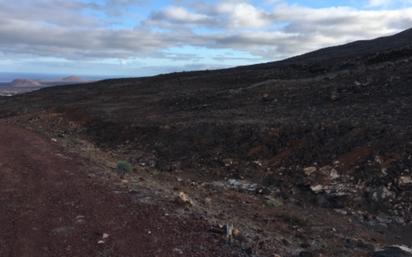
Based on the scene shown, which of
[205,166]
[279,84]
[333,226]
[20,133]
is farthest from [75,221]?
[279,84]

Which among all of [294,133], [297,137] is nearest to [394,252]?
[297,137]

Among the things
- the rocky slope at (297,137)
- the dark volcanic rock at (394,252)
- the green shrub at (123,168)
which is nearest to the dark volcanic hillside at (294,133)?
the rocky slope at (297,137)

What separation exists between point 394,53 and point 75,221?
75.1ft

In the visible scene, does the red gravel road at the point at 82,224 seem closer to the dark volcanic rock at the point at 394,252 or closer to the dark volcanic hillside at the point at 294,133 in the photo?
the dark volcanic rock at the point at 394,252

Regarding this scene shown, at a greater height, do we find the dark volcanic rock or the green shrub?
the green shrub

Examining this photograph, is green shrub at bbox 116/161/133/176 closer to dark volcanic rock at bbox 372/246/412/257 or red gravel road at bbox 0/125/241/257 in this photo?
red gravel road at bbox 0/125/241/257

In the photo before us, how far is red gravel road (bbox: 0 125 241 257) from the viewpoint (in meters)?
7.60

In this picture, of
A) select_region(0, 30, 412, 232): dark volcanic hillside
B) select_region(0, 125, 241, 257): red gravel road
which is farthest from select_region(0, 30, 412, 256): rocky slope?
select_region(0, 125, 241, 257): red gravel road

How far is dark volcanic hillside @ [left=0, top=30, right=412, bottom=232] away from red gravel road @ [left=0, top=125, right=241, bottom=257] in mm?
3994

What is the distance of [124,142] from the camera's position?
19.2 metres

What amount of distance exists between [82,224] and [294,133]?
805cm

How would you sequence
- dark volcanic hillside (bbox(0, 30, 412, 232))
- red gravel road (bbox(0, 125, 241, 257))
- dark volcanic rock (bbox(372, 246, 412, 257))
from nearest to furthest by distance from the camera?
red gravel road (bbox(0, 125, 241, 257)) < dark volcanic rock (bbox(372, 246, 412, 257)) < dark volcanic hillside (bbox(0, 30, 412, 232))

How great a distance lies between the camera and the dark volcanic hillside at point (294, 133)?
1192 centimetres

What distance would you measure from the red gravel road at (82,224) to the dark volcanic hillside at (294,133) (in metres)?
3.99
